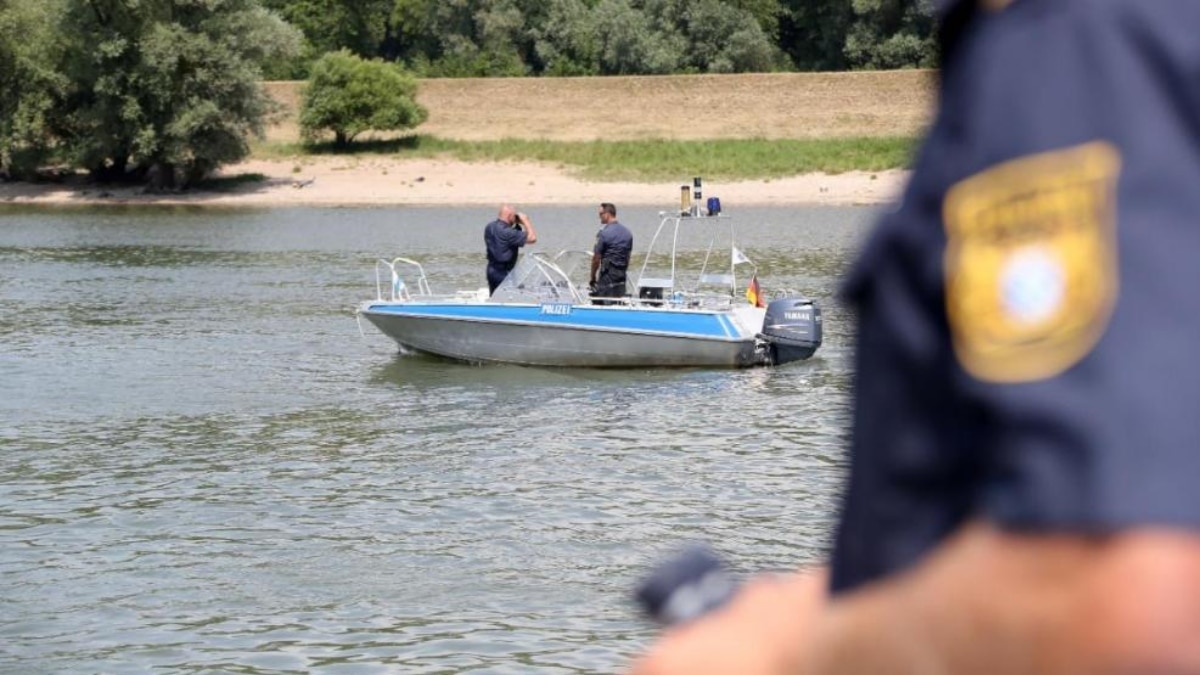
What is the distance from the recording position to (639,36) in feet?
265

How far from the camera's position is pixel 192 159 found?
59062mm

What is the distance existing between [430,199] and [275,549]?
44.6 metres

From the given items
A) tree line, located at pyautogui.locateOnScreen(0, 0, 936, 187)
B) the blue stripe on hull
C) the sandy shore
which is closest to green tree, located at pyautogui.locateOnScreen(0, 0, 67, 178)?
tree line, located at pyautogui.locateOnScreen(0, 0, 936, 187)

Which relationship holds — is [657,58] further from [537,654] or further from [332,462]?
[537,654]

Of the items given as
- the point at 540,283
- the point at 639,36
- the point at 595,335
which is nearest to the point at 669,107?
the point at 639,36

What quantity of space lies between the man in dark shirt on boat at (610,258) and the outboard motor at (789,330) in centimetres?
162

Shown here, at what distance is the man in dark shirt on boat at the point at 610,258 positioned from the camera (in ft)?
61.7

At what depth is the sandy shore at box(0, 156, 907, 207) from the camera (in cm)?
5450

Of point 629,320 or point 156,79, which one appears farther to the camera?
point 156,79

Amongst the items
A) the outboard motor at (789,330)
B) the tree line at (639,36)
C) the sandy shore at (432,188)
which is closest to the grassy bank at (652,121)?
the sandy shore at (432,188)

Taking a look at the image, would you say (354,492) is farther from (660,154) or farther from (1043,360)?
(660,154)

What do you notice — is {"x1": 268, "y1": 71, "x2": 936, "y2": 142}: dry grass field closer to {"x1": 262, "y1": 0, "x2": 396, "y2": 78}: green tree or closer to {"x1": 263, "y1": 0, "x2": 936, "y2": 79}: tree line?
{"x1": 263, "y1": 0, "x2": 936, "y2": 79}: tree line

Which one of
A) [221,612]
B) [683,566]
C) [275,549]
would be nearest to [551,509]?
[275,549]

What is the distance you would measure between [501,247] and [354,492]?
7.05 metres
